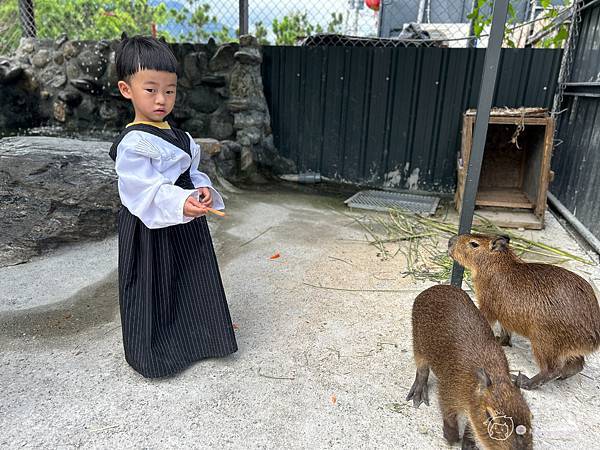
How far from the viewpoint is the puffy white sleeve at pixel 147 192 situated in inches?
67.1

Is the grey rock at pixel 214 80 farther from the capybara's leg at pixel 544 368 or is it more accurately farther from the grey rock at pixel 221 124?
the capybara's leg at pixel 544 368

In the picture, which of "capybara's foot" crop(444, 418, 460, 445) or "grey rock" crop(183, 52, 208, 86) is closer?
"capybara's foot" crop(444, 418, 460, 445)

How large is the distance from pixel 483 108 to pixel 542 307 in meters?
1.05

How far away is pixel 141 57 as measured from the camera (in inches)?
67.9

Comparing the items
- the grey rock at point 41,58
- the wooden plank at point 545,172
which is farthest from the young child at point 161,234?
the grey rock at point 41,58

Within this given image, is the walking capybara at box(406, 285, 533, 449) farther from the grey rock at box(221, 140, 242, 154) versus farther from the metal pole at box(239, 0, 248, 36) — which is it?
the metal pole at box(239, 0, 248, 36)

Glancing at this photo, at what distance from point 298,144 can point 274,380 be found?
4.06m

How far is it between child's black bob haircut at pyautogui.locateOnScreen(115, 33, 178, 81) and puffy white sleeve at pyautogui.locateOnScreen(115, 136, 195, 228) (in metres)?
0.29

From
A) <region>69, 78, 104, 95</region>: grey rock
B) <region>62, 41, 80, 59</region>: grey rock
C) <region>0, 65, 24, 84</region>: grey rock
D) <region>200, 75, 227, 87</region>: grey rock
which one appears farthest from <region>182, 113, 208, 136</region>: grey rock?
<region>0, 65, 24, 84</region>: grey rock

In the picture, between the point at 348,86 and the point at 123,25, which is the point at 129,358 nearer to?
the point at 348,86

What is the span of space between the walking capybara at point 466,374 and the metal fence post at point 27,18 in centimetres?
623

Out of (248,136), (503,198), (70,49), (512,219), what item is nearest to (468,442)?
(512,219)

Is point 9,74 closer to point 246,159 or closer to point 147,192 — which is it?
point 246,159

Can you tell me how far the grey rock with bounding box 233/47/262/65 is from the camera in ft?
17.4
